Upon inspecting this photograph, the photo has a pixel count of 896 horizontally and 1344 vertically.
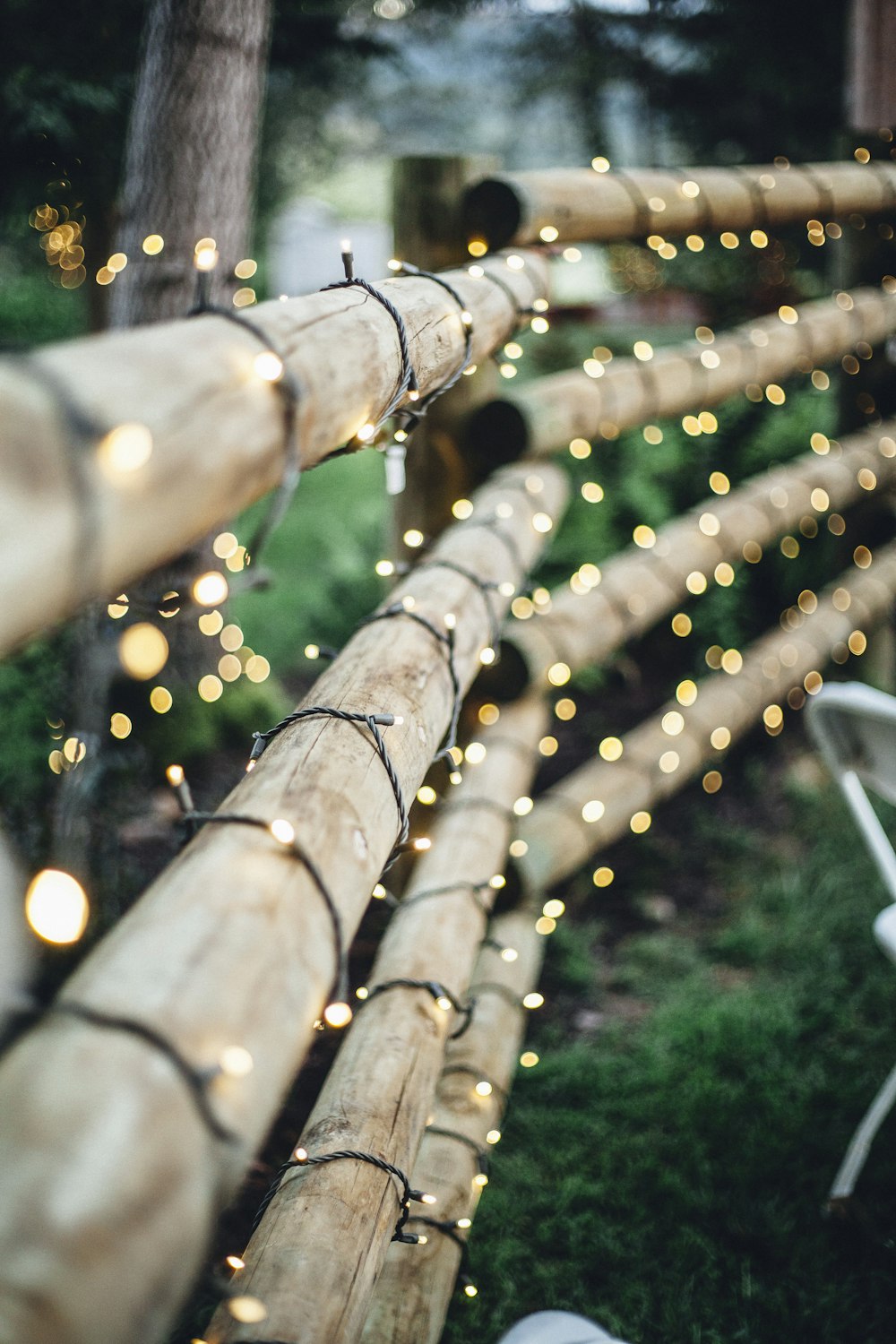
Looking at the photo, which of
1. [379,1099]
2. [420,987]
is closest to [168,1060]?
[379,1099]

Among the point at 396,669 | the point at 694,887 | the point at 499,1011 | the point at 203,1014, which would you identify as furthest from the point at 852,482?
the point at 203,1014

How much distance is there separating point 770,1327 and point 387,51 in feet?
16.4

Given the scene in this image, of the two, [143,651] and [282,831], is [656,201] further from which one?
[282,831]

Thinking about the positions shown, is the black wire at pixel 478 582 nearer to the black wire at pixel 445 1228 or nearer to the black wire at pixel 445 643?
the black wire at pixel 445 643

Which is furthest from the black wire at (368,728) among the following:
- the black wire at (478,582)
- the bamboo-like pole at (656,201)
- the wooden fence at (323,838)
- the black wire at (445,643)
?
the bamboo-like pole at (656,201)

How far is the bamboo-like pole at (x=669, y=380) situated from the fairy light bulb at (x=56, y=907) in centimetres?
172

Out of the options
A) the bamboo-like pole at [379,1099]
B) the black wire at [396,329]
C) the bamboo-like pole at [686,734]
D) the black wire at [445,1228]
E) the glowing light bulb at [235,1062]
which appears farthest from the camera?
the bamboo-like pole at [686,734]

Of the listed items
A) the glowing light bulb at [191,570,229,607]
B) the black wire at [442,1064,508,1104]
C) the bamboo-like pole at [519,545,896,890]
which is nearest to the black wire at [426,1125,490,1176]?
the black wire at [442,1064,508,1104]

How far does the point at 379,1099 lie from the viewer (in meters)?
1.50

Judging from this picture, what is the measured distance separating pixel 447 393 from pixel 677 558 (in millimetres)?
1049

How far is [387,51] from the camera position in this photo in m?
4.57

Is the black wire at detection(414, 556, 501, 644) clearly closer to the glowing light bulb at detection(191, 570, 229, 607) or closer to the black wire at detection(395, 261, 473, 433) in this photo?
the black wire at detection(395, 261, 473, 433)

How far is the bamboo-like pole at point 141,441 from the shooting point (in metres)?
0.71

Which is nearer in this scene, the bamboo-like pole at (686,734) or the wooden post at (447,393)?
the wooden post at (447,393)
